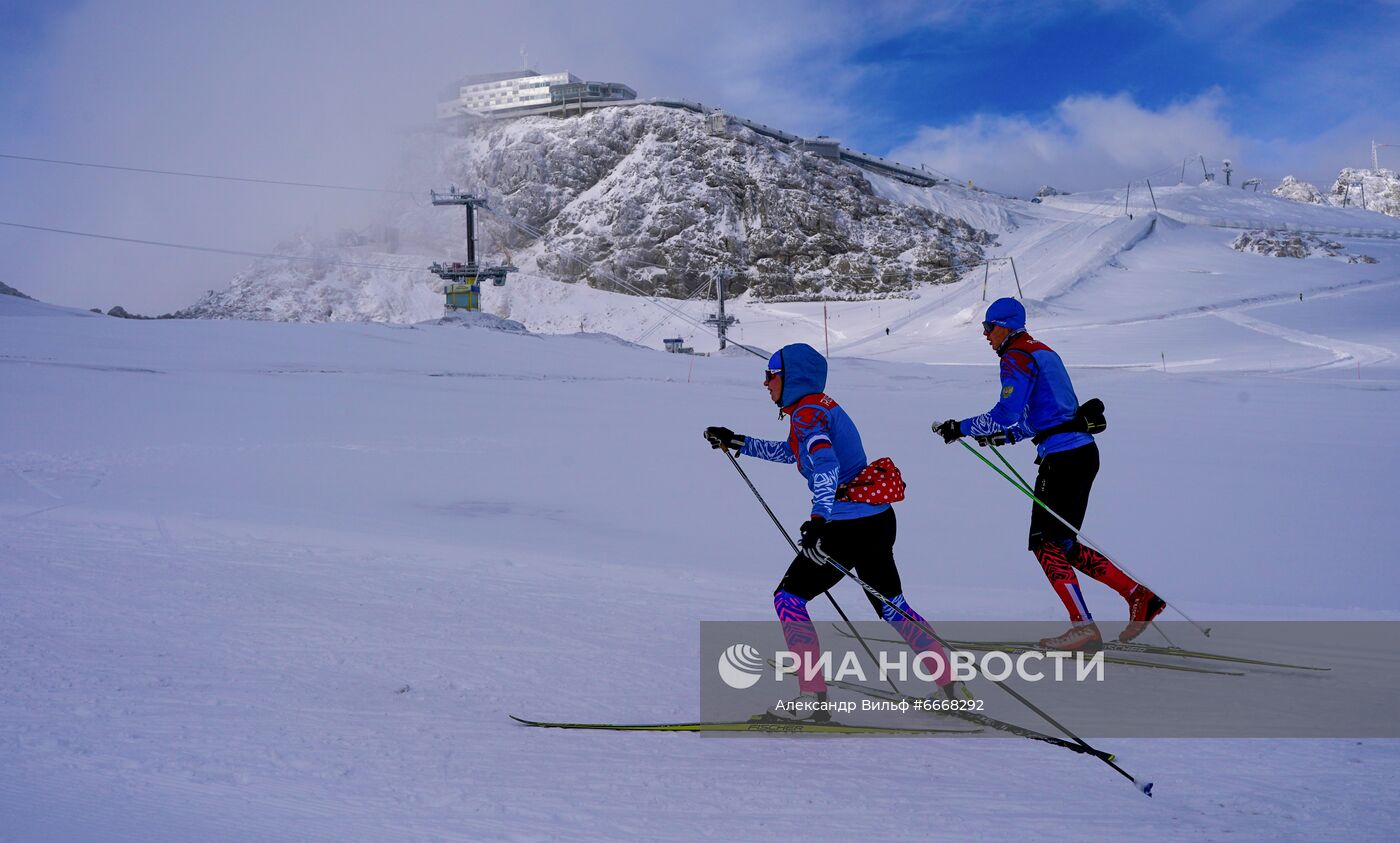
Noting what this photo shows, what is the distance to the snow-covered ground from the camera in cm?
304

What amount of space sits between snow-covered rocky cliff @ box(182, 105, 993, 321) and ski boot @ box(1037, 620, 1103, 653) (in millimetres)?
70410

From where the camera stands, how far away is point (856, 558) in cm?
389

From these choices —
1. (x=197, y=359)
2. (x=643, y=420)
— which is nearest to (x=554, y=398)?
(x=643, y=420)

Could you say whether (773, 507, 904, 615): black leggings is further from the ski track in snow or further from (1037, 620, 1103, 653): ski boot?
the ski track in snow

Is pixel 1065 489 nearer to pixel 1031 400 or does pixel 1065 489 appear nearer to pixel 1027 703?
pixel 1031 400

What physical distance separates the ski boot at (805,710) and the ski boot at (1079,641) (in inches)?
74.8

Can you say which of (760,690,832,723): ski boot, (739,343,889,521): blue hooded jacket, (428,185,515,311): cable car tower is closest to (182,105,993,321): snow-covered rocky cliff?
(428,185,515,311): cable car tower

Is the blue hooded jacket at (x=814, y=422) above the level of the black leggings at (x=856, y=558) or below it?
above

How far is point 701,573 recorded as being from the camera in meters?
6.75

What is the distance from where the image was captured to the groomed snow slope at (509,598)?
9.96 ft

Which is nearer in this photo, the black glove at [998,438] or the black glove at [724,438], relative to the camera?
the black glove at [724,438]

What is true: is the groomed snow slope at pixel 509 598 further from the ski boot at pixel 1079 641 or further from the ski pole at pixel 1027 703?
the ski boot at pixel 1079 641

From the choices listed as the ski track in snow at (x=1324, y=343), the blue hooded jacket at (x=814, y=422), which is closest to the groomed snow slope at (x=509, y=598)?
the blue hooded jacket at (x=814, y=422)

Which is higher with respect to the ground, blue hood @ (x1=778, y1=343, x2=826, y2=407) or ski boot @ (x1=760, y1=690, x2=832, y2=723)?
blue hood @ (x1=778, y1=343, x2=826, y2=407)
